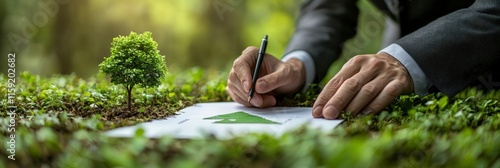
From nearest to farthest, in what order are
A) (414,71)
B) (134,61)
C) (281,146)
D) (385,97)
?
(281,146) → (134,61) → (385,97) → (414,71)

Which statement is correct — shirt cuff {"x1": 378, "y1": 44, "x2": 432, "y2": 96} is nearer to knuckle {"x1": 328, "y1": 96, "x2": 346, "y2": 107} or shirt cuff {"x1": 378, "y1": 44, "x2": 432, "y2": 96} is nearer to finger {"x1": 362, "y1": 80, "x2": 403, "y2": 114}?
finger {"x1": 362, "y1": 80, "x2": 403, "y2": 114}

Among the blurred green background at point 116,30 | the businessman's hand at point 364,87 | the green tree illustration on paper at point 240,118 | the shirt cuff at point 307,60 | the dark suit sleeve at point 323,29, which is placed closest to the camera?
the green tree illustration on paper at point 240,118

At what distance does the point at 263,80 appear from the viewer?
1.86 metres

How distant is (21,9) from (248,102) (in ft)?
13.8

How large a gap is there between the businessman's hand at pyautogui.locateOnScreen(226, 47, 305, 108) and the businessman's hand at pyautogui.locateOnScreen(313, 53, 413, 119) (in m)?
0.25

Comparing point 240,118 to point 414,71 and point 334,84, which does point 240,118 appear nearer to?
point 334,84

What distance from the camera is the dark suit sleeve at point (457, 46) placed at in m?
1.76

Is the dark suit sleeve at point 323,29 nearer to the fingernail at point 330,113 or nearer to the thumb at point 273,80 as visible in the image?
the thumb at point 273,80

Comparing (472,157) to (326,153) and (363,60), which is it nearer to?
(326,153)

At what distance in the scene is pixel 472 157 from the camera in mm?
838

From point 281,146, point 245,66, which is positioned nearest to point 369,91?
point 245,66

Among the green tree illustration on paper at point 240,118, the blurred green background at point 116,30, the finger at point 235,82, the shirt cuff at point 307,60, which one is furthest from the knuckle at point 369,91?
the blurred green background at point 116,30

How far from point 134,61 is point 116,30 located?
3862 millimetres

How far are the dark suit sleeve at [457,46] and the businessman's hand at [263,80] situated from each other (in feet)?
1.42
